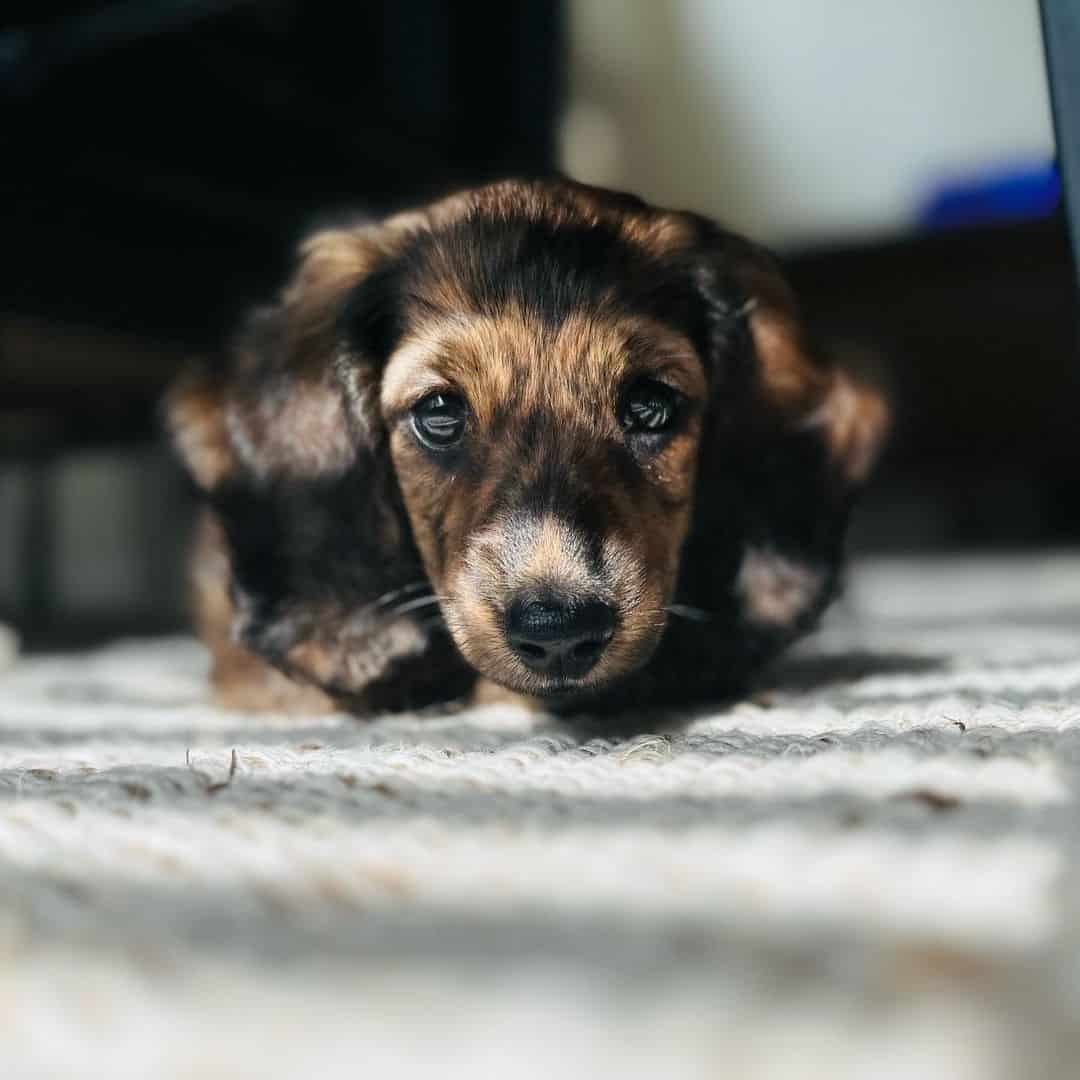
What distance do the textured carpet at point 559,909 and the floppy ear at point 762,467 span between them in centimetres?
26

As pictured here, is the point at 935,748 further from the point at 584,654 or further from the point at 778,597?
the point at 778,597

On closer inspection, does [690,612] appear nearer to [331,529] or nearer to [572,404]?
[572,404]

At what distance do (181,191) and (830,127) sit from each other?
2328 mm

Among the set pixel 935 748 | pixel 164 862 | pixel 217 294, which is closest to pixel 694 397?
pixel 935 748

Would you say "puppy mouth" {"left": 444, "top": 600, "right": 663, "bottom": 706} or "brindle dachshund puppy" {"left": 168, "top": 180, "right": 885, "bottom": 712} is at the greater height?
"brindle dachshund puppy" {"left": 168, "top": 180, "right": 885, "bottom": 712}

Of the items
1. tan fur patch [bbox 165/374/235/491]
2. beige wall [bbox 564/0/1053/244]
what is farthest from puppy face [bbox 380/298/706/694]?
beige wall [bbox 564/0/1053/244]

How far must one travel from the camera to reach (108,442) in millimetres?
2488

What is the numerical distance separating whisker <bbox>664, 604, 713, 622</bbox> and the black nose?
4.5 inches

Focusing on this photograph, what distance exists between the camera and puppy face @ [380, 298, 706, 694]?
778 mm

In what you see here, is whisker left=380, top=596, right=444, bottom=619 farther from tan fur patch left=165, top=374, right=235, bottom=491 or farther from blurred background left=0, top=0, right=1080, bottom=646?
blurred background left=0, top=0, right=1080, bottom=646

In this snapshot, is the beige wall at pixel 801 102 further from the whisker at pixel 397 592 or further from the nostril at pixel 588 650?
the nostril at pixel 588 650

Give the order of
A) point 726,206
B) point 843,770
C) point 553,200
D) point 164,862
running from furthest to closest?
point 726,206
point 553,200
point 843,770
point 164,862

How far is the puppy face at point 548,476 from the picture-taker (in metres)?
0.78

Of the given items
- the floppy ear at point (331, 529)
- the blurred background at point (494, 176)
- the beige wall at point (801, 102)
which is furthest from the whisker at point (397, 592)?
the beige wall at point (801, 102)
